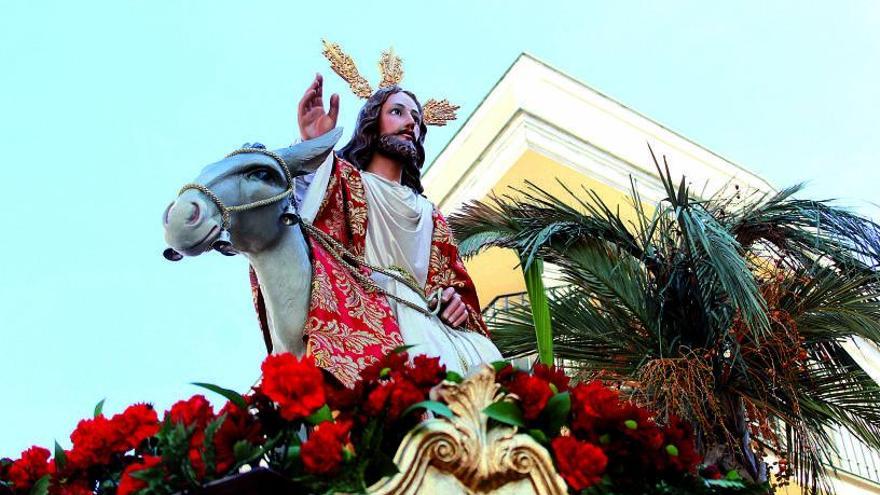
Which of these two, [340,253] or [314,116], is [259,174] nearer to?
[340,253]

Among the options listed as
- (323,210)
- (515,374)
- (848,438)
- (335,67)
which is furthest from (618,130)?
(515,374)

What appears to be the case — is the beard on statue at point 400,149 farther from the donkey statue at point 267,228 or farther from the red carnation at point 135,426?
the red carnation at point 135,426

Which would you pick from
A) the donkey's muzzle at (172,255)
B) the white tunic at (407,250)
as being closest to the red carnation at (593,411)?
the white tunic at (407,250)

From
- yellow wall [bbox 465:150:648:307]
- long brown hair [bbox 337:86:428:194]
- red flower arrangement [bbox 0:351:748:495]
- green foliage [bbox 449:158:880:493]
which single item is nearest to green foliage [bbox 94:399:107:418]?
red flower arrangement [bbox 0:351:748:495]

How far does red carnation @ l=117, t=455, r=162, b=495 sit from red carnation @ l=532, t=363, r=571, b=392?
3.61 ft

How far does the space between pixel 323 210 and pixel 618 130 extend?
13729mm

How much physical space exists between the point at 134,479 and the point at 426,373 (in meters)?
0.83

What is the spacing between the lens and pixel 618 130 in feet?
60.5

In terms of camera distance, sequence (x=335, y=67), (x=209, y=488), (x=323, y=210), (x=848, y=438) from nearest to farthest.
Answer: (x=209, y=488) → (x=323, y=210) → (x=335, y=67) → (x=848, y=438)

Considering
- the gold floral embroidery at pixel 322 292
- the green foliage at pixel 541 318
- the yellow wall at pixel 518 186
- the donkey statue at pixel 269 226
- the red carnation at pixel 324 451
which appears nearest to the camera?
the red carnation at pixel 324 451

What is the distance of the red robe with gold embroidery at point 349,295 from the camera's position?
4.50 m

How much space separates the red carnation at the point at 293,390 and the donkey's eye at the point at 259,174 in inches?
49.8

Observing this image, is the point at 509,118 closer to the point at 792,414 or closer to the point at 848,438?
the point at 848,438

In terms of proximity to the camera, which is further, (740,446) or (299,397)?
(740,446)
